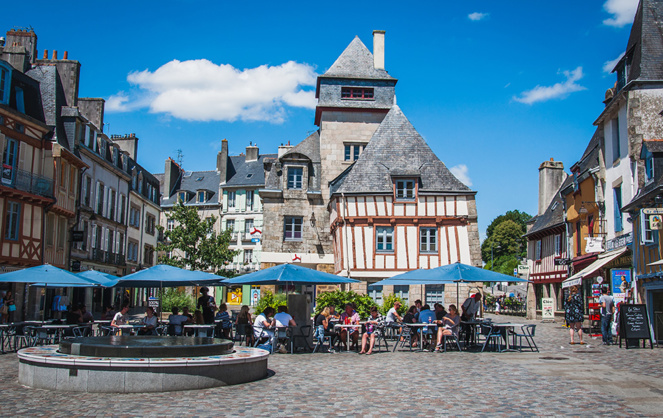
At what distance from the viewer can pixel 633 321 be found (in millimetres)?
14086

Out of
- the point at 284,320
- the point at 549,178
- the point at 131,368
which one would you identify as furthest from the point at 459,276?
the point at 549,178

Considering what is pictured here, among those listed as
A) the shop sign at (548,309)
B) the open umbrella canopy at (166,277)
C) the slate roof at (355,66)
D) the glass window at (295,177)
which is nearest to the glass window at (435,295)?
the shop sign at (548,309)

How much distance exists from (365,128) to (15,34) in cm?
1560

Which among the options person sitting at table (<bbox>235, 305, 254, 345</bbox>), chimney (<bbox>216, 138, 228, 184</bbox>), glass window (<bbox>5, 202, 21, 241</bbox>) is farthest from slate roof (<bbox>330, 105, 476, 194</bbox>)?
chimney (<bbox>216, 138, 228, 184</bbox>)

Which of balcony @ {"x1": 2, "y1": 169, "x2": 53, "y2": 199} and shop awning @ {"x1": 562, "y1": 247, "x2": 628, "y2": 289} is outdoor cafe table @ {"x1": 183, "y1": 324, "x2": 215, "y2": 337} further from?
shop awning @ {"x1": 562, "y1": 247, "x2": 628, "y2": 289}

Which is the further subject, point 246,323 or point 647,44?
point 647,44

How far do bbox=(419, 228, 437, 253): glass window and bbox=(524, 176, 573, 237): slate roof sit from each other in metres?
5.84

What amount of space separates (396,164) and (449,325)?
43.3 feet

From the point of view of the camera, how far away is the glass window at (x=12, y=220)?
20656 mm

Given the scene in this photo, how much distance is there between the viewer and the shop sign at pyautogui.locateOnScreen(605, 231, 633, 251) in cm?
1758

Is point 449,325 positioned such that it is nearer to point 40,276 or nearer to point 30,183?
point 40,276

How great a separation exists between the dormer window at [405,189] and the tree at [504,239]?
45346 millimetres

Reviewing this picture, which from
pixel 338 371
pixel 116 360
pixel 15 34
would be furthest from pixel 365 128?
pixel 116 360

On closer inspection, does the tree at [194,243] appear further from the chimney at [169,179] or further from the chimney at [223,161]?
the chimney at [169,179]
